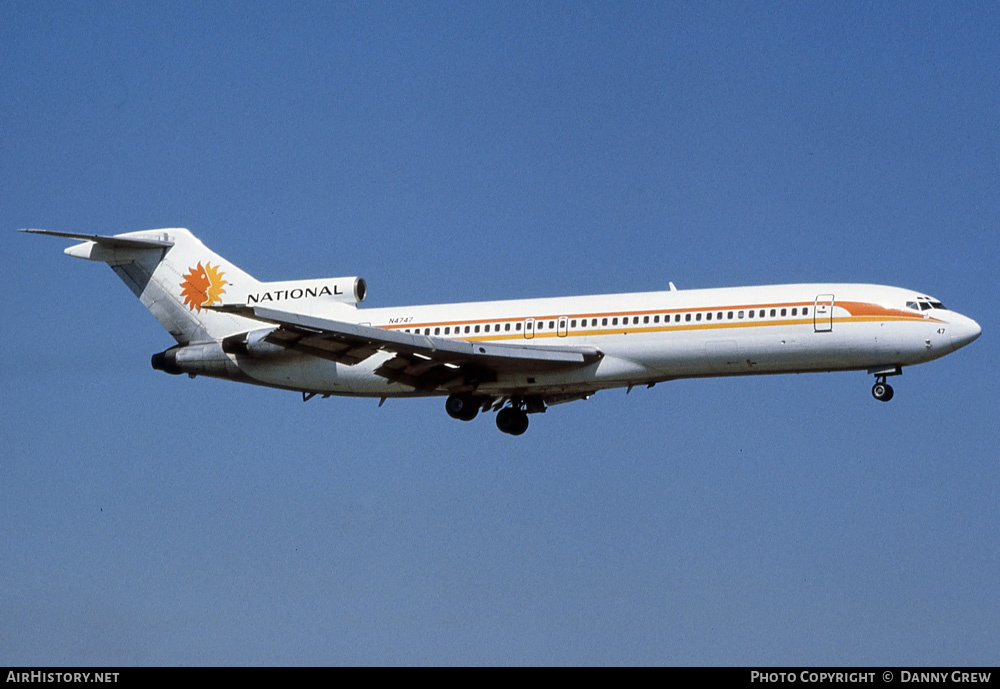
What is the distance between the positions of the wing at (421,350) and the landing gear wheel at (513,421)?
2861 mm

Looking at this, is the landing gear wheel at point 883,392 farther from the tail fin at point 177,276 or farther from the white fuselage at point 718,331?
the tail fin at point 177,276

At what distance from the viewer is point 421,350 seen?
43.8m

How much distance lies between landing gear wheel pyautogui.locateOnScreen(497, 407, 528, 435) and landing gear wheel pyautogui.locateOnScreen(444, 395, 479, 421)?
1.77 metres

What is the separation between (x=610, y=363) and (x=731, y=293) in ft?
12.6

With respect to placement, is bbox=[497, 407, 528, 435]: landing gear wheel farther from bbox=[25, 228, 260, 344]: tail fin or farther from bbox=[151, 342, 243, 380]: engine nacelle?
bbox=[25, 228, 260, 344]: tail fin

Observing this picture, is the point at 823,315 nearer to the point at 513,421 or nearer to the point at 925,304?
the point at 925,304

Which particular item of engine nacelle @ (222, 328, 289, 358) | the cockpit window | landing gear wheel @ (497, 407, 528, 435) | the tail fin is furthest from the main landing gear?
the cockpit window

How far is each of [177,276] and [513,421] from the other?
12.0 m

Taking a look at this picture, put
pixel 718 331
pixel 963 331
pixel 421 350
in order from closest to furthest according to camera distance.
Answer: pixel 963 331 → pixel 718 331 → pixel 421 350

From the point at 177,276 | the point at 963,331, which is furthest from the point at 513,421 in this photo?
the point at 963,331

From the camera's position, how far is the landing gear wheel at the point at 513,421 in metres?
48.2

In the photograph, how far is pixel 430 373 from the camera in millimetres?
46000
